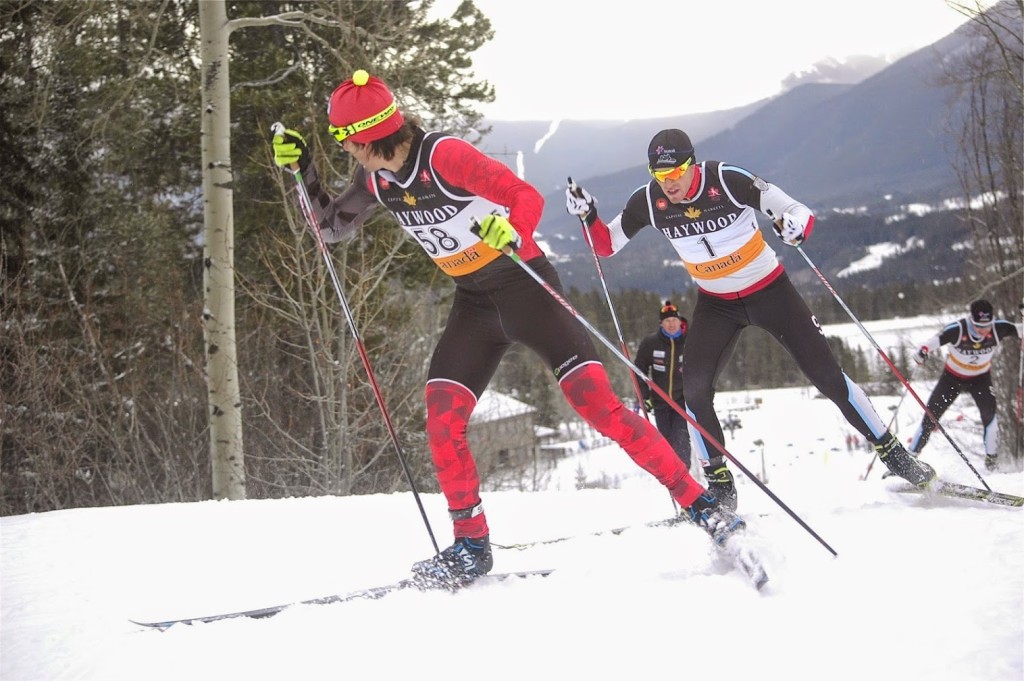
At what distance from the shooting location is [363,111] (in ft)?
9.36

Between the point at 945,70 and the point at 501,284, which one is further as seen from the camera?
the point at 945,70

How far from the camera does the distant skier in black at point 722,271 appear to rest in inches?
152

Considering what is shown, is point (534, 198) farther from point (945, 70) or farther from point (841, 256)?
point (841, 256)

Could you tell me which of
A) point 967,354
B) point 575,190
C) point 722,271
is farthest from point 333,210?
point 967,354

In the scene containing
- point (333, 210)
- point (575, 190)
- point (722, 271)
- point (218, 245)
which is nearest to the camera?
point (333, 210)

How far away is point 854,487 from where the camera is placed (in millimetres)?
5492

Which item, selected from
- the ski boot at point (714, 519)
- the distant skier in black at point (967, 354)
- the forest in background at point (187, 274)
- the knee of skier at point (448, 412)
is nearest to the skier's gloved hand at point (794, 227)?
the ski boot at point (714, 519)

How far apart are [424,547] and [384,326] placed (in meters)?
9.68

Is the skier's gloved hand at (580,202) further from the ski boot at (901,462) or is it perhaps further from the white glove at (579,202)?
the ski boot at (901,462)

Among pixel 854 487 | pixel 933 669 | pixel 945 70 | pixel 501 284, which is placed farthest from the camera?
pixel 945 70

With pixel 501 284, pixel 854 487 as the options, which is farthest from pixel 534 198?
pixel 854 487

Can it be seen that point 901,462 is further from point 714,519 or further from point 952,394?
point 952,394

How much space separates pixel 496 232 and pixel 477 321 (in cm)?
56

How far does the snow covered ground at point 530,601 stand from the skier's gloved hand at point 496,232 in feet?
4.25
